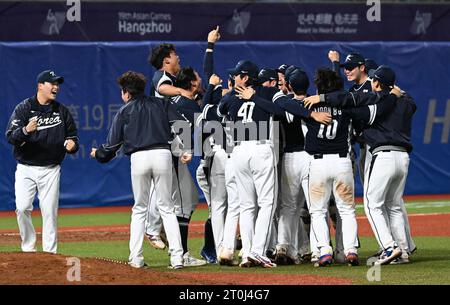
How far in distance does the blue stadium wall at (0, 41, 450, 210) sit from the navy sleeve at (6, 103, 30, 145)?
6835 millimetres

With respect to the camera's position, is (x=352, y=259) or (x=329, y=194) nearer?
(x=352, y=259)

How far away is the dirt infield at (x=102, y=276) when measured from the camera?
8820 millimetres

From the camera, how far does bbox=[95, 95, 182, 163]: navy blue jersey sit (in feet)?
34.6

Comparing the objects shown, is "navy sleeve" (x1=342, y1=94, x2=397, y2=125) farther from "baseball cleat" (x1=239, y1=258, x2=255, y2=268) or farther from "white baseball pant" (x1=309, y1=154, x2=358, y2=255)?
"baseball cleat" (x1=239, y1=258, x2=255, y2=268)

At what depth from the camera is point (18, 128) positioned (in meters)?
11.1

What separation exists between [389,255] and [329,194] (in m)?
0.85

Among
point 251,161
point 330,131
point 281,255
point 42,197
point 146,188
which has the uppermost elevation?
point 330,131

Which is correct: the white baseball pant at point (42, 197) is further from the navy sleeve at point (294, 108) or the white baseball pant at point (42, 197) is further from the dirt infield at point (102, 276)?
the navy sleeve at point (294, 108)

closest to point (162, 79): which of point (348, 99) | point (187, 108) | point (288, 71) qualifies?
point (187, 108)

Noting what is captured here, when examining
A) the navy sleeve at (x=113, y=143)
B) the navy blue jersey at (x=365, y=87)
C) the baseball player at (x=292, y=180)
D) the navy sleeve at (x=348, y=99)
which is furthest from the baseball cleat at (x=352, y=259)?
the navy sleeve at (x=113, y=143)

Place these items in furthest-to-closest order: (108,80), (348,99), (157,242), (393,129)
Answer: (108,80) → (157,242) → (393,129) → (348,99)

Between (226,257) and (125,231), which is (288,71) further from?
(125,231)
